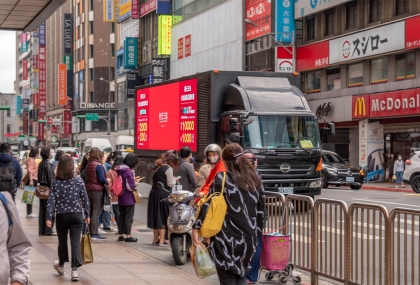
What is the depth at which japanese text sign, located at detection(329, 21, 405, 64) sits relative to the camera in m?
39.7

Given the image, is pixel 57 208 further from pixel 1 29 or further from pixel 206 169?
pixel 1 29

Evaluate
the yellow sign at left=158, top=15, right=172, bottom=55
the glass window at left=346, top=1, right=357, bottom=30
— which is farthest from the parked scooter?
the yellow sign at left=158, top=15, right=172, bottom=55

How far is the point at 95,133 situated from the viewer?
10944 cm

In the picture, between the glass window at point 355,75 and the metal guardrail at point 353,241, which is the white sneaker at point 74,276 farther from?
the glass window at point 355,75

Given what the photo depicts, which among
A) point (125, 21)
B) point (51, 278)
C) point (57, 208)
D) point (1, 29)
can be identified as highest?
point (125, 21)

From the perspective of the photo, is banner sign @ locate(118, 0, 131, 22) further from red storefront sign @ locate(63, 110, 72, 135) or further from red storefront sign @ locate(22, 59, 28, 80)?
red storefront sign @ locate(22, 59, 28, 80)

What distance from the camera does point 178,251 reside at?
12.5 m

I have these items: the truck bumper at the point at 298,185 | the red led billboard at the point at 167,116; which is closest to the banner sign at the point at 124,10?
the red led billboard at the point at 167,116

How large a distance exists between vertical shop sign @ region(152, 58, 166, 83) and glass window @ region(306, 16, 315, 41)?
2288 cm

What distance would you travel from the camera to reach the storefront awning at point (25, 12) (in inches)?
643

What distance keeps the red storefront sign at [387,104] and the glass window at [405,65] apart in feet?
3.39

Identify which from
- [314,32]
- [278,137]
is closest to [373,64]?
[314,32]

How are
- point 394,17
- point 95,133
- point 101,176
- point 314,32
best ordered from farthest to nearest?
point 95,133 < point 314,32 < point 394,17 < point 101,176

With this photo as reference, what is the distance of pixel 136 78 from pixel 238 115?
6219 cm
